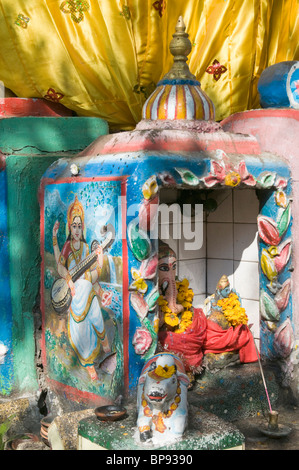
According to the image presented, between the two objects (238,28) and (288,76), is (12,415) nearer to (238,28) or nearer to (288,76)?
(288,76)

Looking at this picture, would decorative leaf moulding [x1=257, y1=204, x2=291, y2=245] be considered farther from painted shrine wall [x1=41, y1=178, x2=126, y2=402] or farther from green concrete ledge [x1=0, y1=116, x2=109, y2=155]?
green concrete ledge [x1=0, y1=116, x2=109, y2=155]

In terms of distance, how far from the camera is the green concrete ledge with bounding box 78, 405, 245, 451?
452cm

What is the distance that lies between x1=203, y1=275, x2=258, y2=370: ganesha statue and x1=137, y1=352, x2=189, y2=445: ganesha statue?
1.42 metres

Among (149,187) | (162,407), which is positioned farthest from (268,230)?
(162,407)

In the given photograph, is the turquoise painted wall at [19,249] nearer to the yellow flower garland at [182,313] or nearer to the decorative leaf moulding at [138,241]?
the yellow flower garland at [182,313]

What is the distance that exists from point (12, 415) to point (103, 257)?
67.5 inches

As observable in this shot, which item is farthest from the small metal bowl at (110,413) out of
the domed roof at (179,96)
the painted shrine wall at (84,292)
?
the domed roof at (179,96)

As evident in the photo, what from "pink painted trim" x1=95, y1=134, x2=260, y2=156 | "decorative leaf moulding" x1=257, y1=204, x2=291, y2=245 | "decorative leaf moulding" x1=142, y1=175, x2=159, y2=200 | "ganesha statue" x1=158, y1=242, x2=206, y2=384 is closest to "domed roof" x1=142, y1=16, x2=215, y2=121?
"pink painted trim" x1=95, y1=134, x2=260, y2=156

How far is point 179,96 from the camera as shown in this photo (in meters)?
5.82

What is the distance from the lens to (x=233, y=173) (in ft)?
18.4

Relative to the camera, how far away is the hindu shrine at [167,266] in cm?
515

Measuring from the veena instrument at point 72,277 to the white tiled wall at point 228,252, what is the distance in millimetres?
1189

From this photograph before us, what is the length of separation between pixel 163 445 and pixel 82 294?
1.58 meters

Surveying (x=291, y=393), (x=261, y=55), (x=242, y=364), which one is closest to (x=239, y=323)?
(x=242, y=364)
